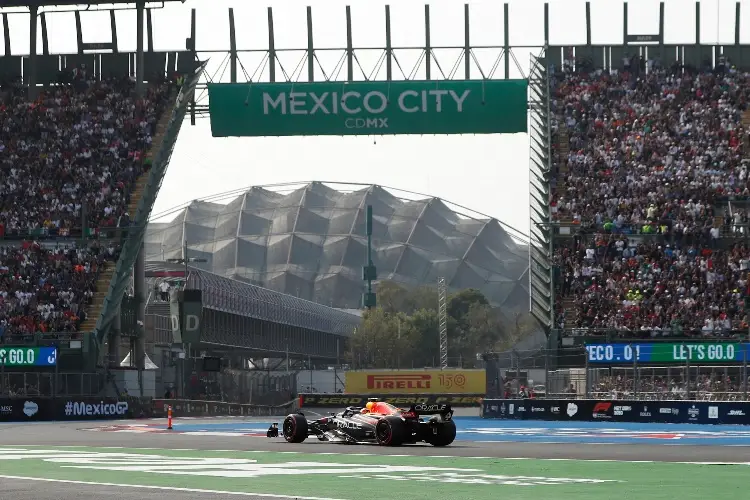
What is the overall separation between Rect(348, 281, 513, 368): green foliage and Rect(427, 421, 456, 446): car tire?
3176 inches

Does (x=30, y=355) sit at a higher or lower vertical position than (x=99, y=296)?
lower

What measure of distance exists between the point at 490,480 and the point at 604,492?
2121mm

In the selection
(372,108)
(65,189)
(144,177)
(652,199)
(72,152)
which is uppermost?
(372,108)

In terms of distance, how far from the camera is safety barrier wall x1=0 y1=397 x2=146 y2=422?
5112 centimetres

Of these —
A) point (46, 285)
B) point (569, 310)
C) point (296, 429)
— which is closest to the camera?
point (296, 429)

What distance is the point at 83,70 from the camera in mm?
69750

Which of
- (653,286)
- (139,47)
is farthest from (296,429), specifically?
(139,47)

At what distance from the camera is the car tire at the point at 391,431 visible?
25266mm

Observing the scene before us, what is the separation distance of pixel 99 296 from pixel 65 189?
23.4 ft

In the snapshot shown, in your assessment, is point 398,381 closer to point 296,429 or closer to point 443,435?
point 296,429

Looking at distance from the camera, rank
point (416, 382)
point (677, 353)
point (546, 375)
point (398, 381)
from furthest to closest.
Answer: point (416, 382) → point (398, 381) → point (677, 353) → point (546, 375)

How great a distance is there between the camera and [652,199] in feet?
203

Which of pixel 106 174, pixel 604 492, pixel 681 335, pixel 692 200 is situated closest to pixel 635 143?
pixel 692 200

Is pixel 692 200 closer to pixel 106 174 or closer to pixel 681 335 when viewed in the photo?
pixel 681 335
